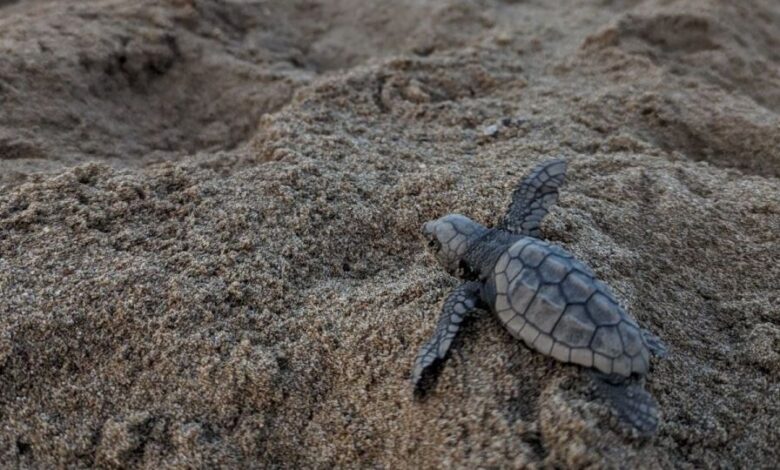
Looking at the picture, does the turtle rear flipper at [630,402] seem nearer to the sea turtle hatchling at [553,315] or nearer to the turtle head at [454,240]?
the sea turtle hatchling at [553,315]

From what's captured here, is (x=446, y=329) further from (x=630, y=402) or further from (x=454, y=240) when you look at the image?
(x=630, y=402)

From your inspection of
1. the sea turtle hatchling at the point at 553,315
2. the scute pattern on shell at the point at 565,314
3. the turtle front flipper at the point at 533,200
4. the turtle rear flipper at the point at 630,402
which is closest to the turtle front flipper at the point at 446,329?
the sea turtle hatchling at the point at 553,315

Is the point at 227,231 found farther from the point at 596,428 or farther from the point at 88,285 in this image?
the point at 596,428

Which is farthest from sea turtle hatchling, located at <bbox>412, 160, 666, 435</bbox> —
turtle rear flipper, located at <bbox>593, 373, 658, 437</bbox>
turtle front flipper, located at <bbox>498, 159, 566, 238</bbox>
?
turtle front flipper, located at <bbox>498, 159, 566, 238</bbox>

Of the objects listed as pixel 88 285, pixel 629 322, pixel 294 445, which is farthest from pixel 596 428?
pixel 88 285

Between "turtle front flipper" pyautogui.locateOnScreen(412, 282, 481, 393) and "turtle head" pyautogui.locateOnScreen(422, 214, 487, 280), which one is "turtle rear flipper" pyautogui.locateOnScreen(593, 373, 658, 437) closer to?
"turtle front flipper" pyautogui.locateOnScreen(412, 282, 481, 393)

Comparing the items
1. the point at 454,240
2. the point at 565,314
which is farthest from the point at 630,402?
the point at 454,240
